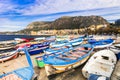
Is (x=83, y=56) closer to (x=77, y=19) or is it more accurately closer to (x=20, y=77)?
(x=20, y=77)

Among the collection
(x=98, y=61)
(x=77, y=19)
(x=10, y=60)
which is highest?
(x=77, y=19)

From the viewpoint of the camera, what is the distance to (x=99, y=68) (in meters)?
9.66

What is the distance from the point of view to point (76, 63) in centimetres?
1162

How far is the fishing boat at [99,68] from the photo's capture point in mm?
8402

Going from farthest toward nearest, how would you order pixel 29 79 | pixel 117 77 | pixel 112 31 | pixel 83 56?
pixel 112 31 < pixel 83 56 < pixel 117 77 < pixel 29 79

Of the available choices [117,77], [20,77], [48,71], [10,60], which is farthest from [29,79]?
[10,60]

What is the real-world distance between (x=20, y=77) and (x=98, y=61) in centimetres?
691

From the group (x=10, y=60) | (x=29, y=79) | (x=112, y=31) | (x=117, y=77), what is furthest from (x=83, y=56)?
(x=112, y=31)

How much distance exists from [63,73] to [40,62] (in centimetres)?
291

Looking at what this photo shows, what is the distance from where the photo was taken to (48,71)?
399 inches

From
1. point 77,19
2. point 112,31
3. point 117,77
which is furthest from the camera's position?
point 77,19

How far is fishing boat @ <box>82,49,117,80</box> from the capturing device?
8.40m

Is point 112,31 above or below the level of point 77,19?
below

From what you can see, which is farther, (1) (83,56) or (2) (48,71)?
(1) (83,56)
